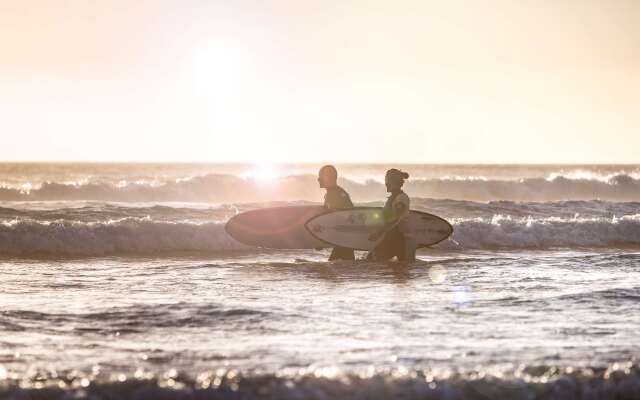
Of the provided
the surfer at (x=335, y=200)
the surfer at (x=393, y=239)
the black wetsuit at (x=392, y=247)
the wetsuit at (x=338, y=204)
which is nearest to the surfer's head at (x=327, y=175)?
the surfer at (x=335, y=200)

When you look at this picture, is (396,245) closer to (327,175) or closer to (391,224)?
(391,224)

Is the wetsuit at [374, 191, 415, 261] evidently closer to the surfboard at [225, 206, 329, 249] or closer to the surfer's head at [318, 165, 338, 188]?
the surfer's head at [318, 165, 338, 188]

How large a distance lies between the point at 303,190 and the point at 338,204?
97.0 feet

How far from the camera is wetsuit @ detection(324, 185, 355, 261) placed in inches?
615

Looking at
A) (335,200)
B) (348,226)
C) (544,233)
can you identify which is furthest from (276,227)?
(544,233)

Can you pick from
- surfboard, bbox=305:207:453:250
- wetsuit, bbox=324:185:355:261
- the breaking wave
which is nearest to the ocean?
wetsuit, bbox=324:185:355:261

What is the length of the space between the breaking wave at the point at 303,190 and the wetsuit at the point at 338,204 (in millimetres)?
25342

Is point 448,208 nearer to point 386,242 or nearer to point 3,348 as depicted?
point 386,242

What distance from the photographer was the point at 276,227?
17438 millimetres

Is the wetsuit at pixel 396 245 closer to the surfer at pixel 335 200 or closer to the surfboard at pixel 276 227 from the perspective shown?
the surfer at pixel 335 200

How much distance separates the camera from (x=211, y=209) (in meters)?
27.1

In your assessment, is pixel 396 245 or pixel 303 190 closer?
pixel 396 245

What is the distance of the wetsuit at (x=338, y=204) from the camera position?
15.6m

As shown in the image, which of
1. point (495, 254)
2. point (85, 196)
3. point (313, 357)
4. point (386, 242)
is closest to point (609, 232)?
point (495, 254)
